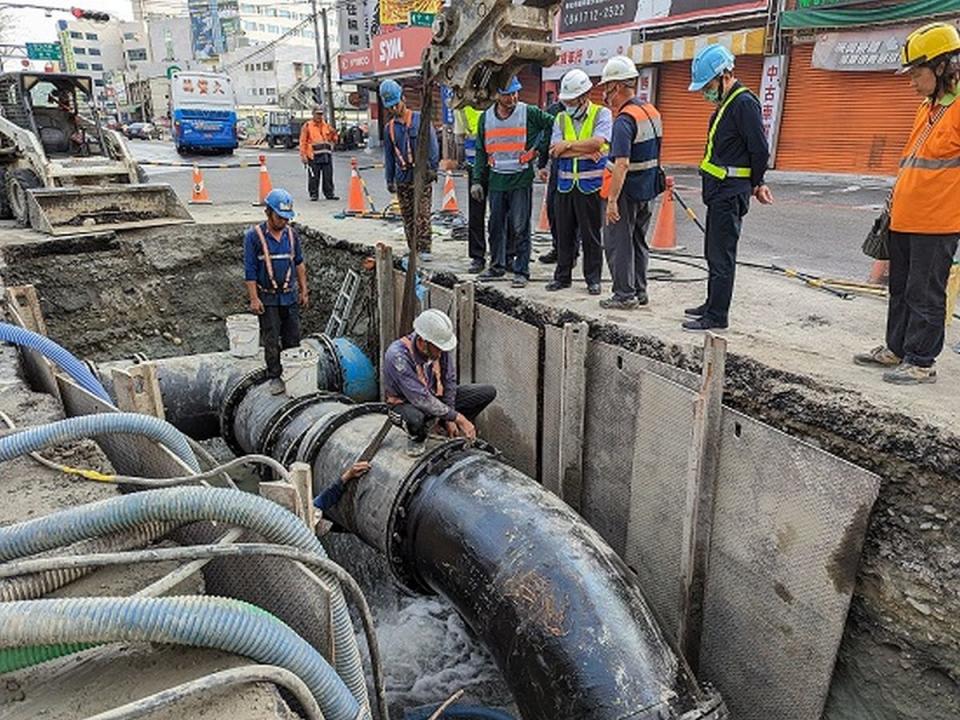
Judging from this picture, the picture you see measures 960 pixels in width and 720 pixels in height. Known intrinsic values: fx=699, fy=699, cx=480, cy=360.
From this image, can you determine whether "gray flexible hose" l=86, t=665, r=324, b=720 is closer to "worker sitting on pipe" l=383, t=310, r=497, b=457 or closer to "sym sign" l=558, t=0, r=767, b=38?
"worker sitting on pipe" l=383, t=310, r=497, b=457

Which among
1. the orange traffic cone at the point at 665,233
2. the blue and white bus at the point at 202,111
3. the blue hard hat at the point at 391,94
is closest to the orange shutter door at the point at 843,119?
the orange traffic cone at the point at 665,233

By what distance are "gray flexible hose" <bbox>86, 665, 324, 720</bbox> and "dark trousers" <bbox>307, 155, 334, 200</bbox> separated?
Result: 38.1 ft

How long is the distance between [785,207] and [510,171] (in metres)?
7.39

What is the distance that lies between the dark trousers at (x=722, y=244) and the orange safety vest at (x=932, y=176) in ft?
3.15

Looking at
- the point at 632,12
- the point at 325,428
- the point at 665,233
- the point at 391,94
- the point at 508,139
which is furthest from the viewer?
the point at 632,12

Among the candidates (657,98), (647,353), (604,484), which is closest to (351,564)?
(604,484)

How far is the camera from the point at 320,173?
12.4 metres

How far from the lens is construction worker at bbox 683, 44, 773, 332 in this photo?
4.19m

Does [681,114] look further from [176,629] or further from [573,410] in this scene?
[176,629]

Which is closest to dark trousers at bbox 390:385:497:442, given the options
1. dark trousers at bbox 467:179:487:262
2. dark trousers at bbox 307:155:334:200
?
dark trousers at bbox 467:179:487:262

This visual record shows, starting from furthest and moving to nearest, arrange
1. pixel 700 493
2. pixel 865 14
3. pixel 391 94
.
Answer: pixel 865 14
pixel 391 94
pixel 700 493

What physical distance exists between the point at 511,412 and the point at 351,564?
194 centimetres

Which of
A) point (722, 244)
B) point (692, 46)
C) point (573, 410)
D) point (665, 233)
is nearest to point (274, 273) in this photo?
point (573, 410)

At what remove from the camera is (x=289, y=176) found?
61.3 feet
